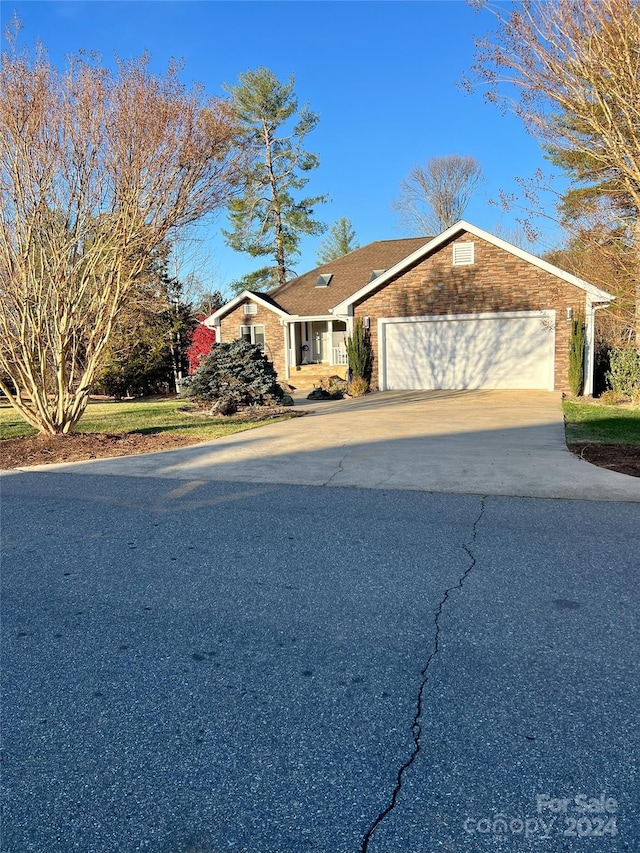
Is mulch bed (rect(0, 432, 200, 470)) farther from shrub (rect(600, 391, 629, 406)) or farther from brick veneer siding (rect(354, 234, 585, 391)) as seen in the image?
shrub (rect(600, 391, 629, 406))

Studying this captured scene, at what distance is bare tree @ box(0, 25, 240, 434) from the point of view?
29.9ft

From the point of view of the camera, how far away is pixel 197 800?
83.0 inches

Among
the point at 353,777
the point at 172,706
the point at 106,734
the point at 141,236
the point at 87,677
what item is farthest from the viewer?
the point at 141,236

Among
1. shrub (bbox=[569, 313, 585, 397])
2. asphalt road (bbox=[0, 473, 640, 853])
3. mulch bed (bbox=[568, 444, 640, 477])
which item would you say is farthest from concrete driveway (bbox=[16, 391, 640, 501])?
shrub (bbox=[569, 313, 585, 397])

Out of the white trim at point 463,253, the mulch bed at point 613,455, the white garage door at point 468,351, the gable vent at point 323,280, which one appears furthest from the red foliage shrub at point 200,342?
the mulch bed at point 613,455

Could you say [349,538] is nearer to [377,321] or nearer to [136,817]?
[136,817]

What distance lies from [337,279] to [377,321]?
7619mm

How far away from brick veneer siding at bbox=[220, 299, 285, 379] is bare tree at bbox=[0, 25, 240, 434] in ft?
46.6

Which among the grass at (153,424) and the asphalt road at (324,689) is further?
the grass at (153,424)

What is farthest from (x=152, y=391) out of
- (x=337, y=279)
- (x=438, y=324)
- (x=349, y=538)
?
(x=349, y=538)

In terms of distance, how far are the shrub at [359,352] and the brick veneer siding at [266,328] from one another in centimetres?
621

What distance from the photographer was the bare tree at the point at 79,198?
912 centimetres

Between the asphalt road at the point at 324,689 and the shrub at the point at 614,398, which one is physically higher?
the shrub at the point at 614,398

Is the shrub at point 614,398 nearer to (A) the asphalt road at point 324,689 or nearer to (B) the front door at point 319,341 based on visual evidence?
(A) the asphalt road at point 324,689
